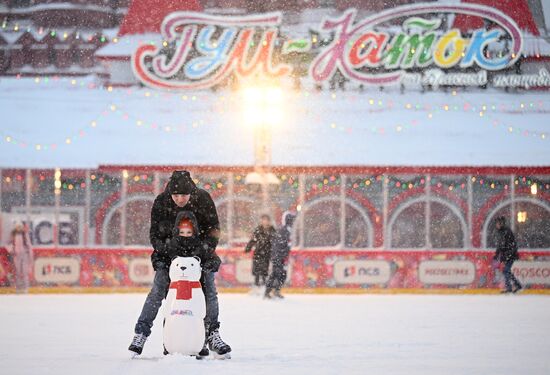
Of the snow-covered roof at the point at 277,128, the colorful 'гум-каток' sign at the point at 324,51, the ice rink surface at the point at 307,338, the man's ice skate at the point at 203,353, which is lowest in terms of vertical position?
the ice rink surface at the point at 307,338

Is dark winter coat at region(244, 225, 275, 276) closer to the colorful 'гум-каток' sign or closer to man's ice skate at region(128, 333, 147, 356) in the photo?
the colorful 'гум-каток' sign

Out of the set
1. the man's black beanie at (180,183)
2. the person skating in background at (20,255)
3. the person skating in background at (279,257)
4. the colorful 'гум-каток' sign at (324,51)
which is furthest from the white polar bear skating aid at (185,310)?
the colorful 'гум-каток' sign at (324,51)

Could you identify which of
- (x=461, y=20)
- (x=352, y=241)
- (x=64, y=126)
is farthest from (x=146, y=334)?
(x=461, y=20)

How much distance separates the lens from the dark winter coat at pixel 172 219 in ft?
25.9

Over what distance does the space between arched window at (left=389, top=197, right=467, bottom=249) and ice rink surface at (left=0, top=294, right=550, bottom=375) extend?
4.53 m

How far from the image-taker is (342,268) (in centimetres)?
1928

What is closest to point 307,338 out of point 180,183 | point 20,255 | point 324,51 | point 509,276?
point 180,183

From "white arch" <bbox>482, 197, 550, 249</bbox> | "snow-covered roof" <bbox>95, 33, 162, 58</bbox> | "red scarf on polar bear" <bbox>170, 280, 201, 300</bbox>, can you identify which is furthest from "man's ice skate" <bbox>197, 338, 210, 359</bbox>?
"snow-covered roof" <bbox>95, 33, 162, 58</bbox>

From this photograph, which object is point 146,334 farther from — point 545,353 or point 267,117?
point 267,117

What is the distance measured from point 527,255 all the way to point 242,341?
11.0m

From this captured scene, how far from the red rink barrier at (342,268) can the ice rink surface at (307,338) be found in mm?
3158

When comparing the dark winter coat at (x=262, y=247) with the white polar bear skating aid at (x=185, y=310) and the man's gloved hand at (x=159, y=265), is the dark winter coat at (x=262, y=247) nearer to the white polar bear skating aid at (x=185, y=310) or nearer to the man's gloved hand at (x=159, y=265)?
the man's gloved hand at (x=159, y=265)

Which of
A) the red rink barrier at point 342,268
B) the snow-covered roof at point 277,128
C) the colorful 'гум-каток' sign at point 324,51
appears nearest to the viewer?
the red rink barrier at point 342,268

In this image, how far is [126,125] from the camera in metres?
21.6
